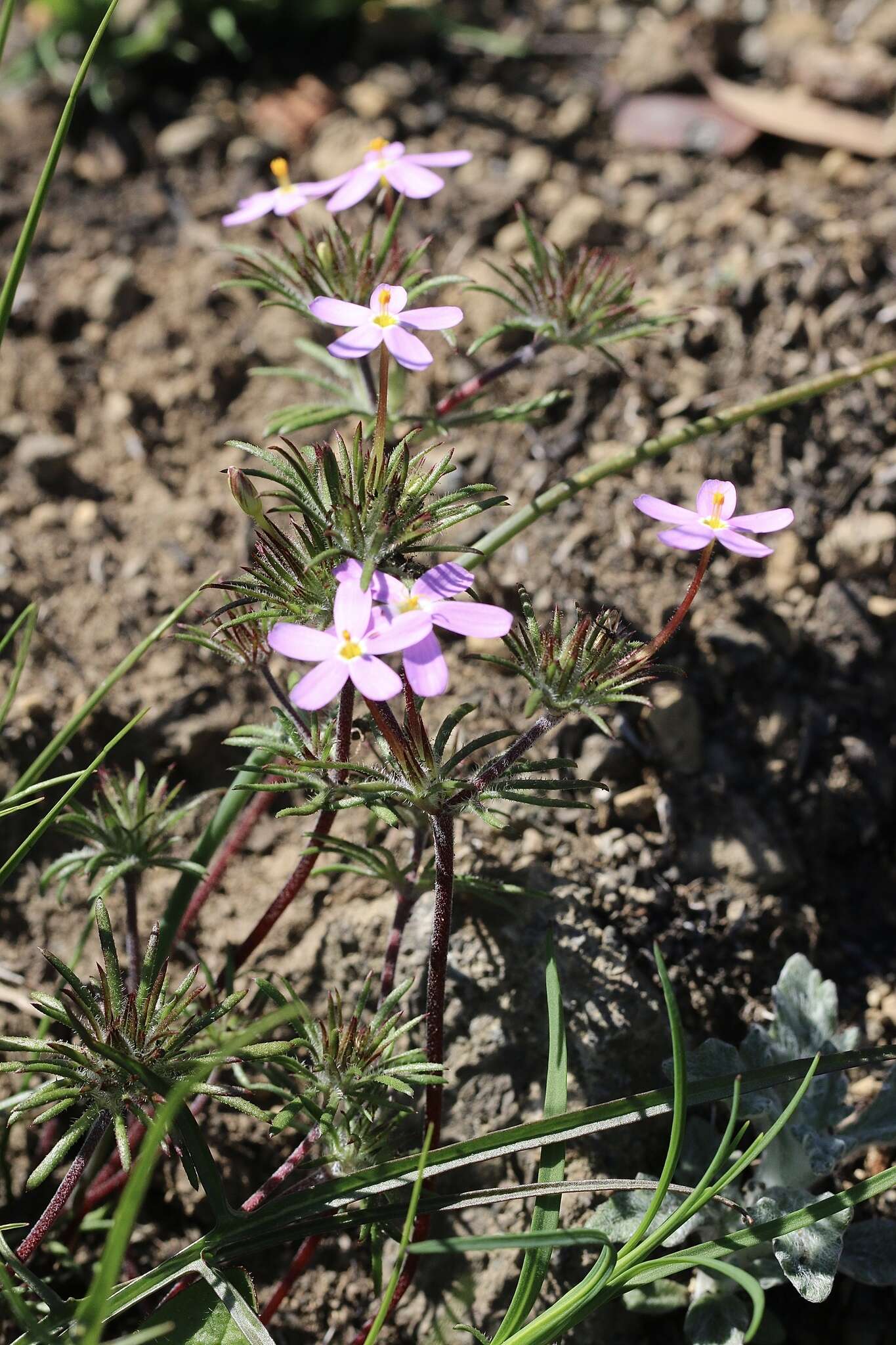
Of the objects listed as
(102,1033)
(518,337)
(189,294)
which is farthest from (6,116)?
(102,1033)

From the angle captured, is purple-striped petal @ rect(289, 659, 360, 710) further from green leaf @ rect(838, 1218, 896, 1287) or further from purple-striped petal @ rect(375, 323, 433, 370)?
green leaf @ rect(838, 1218, 896, 1287)

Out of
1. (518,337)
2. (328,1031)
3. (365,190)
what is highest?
(518,337)

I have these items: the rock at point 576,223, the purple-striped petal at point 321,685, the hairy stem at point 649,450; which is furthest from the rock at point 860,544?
the purple-striped petal at point 321,685

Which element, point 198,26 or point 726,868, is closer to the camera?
point 726,868

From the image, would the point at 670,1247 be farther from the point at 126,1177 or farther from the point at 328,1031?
the point at 126,1177

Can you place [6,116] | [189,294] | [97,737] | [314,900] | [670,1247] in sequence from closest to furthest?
[670,1247] → [314,900] → [97,737] → [189,294] → [6,116]

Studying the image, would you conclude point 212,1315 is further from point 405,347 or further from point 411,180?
point 411,180

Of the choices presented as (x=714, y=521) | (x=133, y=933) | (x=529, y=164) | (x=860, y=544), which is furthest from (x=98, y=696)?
(x=529, y=164)
